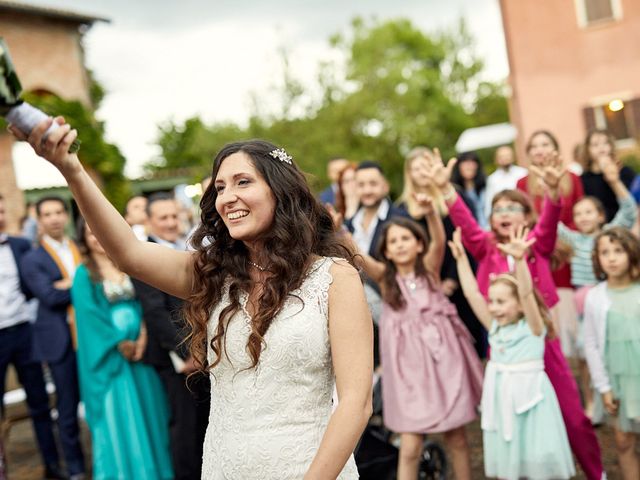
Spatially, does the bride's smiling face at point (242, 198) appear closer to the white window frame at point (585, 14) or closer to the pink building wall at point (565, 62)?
the pink building wall at point (565, 62)

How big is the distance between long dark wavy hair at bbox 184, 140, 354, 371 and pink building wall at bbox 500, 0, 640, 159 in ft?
63.5

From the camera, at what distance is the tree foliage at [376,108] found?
3266 centimetres

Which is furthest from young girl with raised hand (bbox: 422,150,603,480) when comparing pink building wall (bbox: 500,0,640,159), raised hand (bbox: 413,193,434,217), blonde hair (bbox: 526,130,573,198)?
pink building wall (bbox: 500,0,640,159)

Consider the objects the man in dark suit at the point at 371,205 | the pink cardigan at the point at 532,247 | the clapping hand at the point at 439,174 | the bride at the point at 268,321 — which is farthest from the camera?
the man in dark suit at the point at 371,205

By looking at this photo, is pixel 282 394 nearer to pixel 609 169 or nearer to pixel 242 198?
pixel 242 198

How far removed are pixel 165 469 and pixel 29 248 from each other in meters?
2.36

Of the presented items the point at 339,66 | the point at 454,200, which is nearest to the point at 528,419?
the point at 454,200

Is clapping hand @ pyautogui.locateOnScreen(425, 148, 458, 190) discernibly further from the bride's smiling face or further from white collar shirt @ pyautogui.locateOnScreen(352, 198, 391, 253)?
the bride's smiling face

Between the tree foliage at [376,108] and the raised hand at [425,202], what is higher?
the tree foliage at [376,108]

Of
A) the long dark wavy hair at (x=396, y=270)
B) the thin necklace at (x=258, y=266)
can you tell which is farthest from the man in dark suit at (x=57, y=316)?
the thin necklace at (x=258, y=266)

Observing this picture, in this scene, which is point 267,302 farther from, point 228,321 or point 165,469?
point 165,469

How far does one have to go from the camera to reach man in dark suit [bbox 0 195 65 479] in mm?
6195

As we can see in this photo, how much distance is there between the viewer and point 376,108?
37188 mm

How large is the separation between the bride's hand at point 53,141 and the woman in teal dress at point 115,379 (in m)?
3.61
